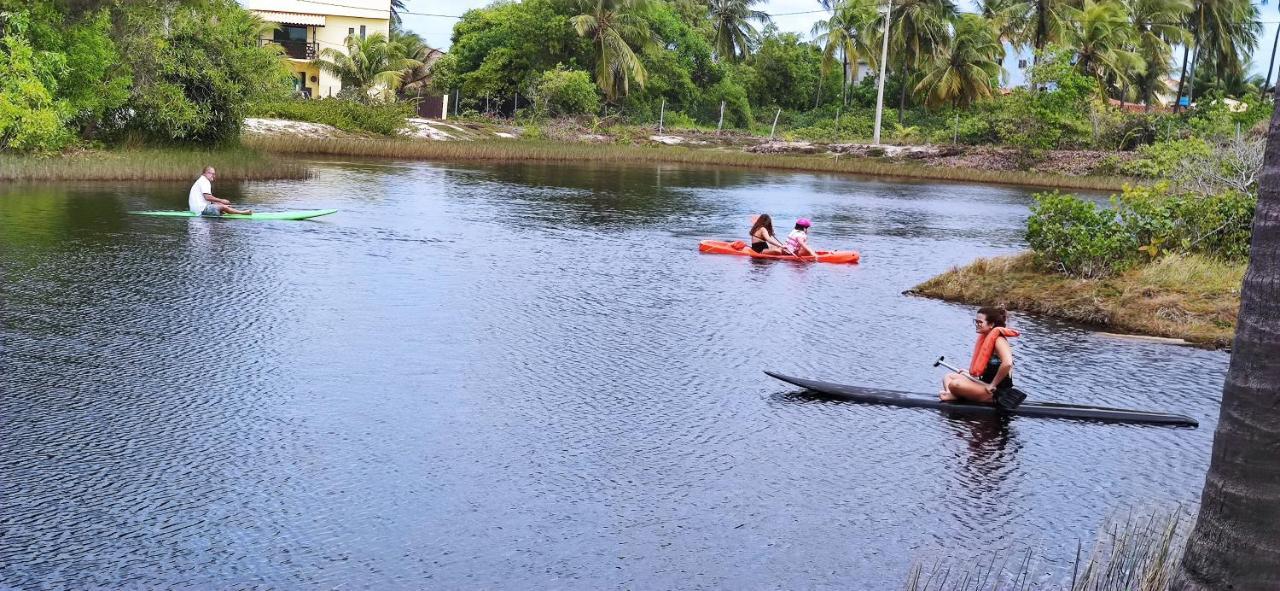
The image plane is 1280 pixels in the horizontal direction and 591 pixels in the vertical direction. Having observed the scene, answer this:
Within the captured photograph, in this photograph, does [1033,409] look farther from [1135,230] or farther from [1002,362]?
[1135,230]

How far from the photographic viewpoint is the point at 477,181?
41.2 metres

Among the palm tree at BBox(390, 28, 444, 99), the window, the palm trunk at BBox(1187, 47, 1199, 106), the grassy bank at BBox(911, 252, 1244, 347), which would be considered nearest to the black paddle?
the grassy bank at BBox(911, 252, 1244, 347)

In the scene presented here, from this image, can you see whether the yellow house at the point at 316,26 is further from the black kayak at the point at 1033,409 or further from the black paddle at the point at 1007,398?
the black paddle at the point at 1007,398

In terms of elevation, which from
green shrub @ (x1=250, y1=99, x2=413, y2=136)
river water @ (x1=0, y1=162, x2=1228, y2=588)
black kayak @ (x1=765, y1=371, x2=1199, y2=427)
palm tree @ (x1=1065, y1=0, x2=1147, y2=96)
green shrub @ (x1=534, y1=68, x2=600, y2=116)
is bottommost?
river water @ (x1=0, y1=162, x2=1228, y2=588)

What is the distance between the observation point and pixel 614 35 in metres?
65.1

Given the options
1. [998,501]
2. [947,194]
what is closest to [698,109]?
[947,194]

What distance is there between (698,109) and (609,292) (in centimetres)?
5501

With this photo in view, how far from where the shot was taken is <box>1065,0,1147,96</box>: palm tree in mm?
59875

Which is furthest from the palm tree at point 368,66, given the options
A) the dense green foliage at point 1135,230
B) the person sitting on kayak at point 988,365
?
the person sitting on kayak at point 988,365

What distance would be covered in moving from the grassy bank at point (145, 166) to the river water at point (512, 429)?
9.34 metres

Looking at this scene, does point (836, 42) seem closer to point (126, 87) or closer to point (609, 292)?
point (126, 87)

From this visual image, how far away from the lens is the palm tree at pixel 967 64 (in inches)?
2562

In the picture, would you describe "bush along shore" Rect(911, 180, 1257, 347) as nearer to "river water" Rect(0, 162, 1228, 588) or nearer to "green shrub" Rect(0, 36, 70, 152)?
"river water" Rect(0, 162, 1228, 588)

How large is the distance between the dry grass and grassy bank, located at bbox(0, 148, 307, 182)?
28.0 metres
